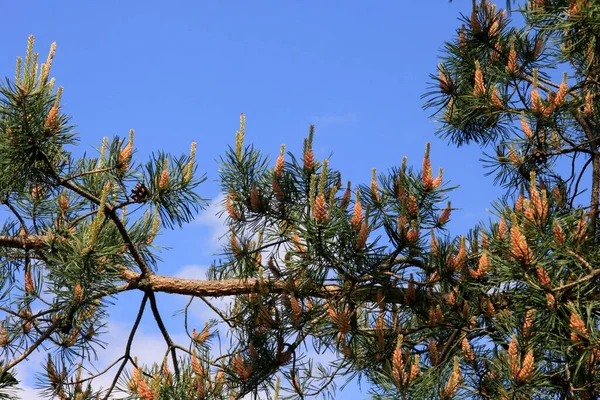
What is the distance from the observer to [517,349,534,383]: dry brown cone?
185 cm

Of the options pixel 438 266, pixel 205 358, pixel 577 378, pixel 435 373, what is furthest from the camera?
pixel 205 358

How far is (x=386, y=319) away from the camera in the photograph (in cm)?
238

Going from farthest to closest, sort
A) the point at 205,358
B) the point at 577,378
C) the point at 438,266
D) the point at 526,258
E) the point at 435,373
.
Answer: the point at 205,358 → the point at 438,266 → the point at 435,373 → the point at 577,378 → the point at 526,258

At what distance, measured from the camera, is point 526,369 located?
73.0 inches

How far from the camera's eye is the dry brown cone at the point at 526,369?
6.08 feet

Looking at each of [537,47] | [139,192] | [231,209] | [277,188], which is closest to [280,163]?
[277,188]

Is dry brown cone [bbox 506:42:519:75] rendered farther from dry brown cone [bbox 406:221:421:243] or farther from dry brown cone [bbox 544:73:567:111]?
dry brown cone [bbox 406:221:421:243]

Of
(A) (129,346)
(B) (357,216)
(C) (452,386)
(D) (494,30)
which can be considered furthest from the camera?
(D) (494,30)

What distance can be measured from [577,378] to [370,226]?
0.64 metres

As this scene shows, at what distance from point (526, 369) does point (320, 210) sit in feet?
2.00

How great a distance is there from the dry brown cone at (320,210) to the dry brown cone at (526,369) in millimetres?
579

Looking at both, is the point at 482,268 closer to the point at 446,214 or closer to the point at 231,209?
the point at 446,214

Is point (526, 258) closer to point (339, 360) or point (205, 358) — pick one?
point (339, 360)

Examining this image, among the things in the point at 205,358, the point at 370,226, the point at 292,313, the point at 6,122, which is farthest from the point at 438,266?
the point at 6,122
